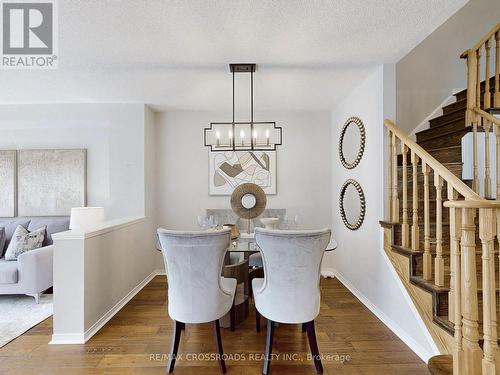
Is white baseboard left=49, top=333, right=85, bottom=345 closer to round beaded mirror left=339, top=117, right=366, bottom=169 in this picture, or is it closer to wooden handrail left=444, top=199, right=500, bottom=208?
wooden handrail left=444, top=199, right=500, bottom=208

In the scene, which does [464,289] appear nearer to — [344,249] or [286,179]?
[344,249]

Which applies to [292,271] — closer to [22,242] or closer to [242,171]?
[242,171]

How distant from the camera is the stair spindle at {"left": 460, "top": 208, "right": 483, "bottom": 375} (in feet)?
4.51

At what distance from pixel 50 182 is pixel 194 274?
319 cm

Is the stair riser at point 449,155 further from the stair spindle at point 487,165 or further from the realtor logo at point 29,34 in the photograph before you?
the realtor logo at point 29,34

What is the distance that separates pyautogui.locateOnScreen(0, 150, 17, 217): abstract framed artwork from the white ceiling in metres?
0.88

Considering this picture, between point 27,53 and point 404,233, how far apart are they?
3642 millimetres

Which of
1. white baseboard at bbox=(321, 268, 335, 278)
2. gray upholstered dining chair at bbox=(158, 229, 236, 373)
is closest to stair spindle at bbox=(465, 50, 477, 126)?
gray upholstered dining chair at bbox=(158, 229, 236, 373)

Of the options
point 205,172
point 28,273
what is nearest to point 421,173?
point 205,172

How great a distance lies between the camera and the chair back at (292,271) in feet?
5.83

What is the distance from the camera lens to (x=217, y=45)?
2.26 m

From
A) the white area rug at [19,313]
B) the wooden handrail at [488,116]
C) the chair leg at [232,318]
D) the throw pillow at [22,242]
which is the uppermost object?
the wooden handrail at [488,116]

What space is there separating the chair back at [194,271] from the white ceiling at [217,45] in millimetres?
1516

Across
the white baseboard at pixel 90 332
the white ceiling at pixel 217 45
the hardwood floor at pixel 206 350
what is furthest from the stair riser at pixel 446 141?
the white baseboard at pixel 90 332
